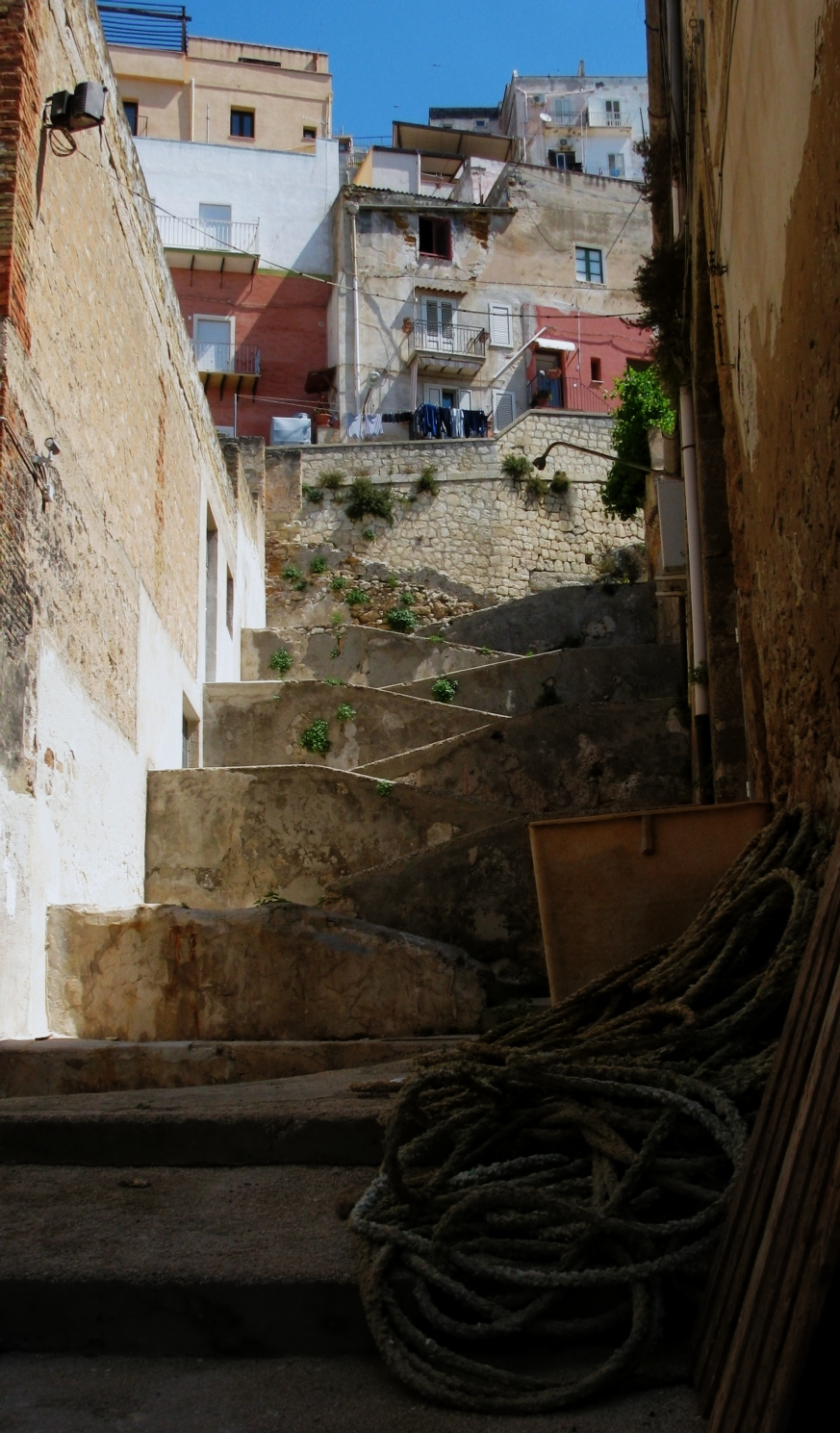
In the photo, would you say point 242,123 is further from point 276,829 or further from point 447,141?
point 276,829

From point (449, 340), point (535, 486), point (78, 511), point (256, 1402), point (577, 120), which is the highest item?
point (577, 120)

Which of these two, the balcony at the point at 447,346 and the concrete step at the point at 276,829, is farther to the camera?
the balcony at the point at 447,346

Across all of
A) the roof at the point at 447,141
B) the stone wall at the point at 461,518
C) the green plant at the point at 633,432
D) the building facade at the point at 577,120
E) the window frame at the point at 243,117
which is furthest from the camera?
the building facade at the point at 577,120

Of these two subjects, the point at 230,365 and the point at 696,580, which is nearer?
the point at 696,580

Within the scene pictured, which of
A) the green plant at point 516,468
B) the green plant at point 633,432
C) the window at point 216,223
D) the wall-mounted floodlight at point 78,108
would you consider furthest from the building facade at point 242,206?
the wall-mounted floodlight at point 78,108

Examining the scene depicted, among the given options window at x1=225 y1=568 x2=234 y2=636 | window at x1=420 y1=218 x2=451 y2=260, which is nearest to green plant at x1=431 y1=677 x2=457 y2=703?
window at x1=225 y1=568 x2=234 y2=636

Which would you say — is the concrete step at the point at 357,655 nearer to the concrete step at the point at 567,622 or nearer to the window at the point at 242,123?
the concrete step at the point at 567,622

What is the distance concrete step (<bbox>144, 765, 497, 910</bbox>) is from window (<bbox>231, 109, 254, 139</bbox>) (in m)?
34.4

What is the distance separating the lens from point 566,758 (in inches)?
419

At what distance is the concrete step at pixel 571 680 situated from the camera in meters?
13.3

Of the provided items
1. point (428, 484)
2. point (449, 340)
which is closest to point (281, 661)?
point (428, 484)

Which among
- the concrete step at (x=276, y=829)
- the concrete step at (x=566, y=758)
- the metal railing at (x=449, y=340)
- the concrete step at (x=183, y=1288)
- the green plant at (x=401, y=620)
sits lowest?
the concrete step at (x=183, y=1288)

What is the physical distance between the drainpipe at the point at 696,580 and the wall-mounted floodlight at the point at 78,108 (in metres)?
4.70

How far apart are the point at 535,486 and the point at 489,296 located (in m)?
10.8
